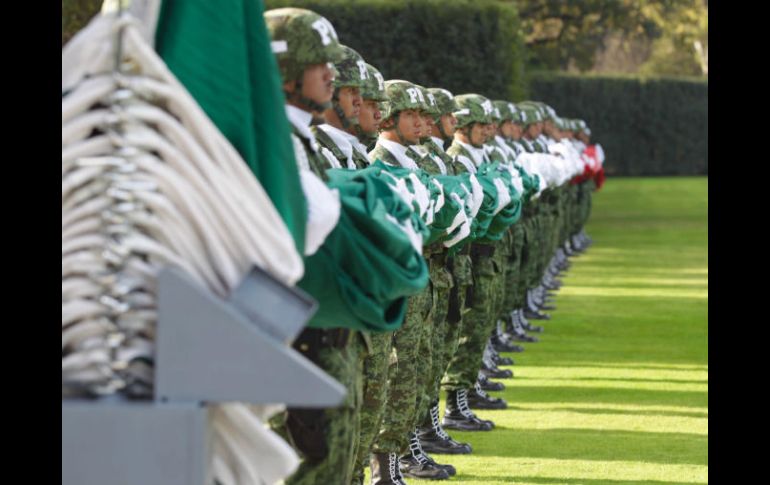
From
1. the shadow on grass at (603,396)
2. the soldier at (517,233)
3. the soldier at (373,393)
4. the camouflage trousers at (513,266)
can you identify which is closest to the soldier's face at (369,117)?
the soldier at (373,393)

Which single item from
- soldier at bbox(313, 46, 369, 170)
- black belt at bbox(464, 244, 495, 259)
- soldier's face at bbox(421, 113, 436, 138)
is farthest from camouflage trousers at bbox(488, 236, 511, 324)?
soldier at bbox(313, 46, 369, 170)

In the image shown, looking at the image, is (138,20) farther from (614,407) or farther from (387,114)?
(614,407)

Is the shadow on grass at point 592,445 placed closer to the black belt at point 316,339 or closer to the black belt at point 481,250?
the black belt at point 481,250

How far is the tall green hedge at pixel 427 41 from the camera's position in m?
27.9

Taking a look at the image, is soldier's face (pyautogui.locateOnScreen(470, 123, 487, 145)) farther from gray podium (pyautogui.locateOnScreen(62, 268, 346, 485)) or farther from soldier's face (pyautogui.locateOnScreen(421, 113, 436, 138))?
gray podium (pyautogui.locateOnScreen(62, 268, 346, 485))

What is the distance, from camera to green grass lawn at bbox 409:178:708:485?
8.77m

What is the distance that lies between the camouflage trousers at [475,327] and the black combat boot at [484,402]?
0.65 m

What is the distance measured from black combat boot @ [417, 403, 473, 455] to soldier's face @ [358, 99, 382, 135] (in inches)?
85.7

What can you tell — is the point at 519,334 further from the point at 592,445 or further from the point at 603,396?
the point at 592,445

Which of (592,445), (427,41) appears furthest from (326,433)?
(427,41)

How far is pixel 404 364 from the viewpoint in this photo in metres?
7.30

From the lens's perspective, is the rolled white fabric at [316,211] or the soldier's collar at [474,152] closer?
the rolled white fabric at [316,211]
